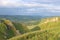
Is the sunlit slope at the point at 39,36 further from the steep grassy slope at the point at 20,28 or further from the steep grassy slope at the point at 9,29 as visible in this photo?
the steep grassy slope at the point at 20,28

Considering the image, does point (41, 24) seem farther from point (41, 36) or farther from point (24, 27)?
point (41, 36)

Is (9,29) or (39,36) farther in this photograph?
(9,29)

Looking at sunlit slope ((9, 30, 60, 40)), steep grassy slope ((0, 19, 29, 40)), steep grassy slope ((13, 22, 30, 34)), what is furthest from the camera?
steep grassy slope ((13, 22, 30, 34))

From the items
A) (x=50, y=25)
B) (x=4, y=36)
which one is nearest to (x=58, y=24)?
(x=50, y=25)

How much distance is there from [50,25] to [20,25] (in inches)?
91.7

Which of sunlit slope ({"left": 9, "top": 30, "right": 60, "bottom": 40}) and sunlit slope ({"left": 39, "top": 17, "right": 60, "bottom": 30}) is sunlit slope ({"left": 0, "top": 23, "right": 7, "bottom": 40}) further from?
sunlit slope ({"left": 39, "top": 17, "right": 60, "bottom": 30})

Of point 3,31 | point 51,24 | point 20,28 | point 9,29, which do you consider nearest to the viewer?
point 3,31

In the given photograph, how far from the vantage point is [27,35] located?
1147cm

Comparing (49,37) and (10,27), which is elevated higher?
(10,27)

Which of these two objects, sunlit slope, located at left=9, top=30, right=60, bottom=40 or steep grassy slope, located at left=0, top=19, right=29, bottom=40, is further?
sunlit slope, located at left=9, top=30, right=60, bottom=40

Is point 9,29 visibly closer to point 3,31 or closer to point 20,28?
point 3,31

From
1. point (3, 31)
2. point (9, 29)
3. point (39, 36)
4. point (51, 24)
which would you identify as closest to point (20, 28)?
point (9, 29)

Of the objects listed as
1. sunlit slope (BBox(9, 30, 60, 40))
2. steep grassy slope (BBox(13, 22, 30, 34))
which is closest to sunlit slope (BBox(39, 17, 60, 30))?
steep grassy slope (BBox(13, 22, 30, 34))

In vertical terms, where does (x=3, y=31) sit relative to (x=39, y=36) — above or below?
above
